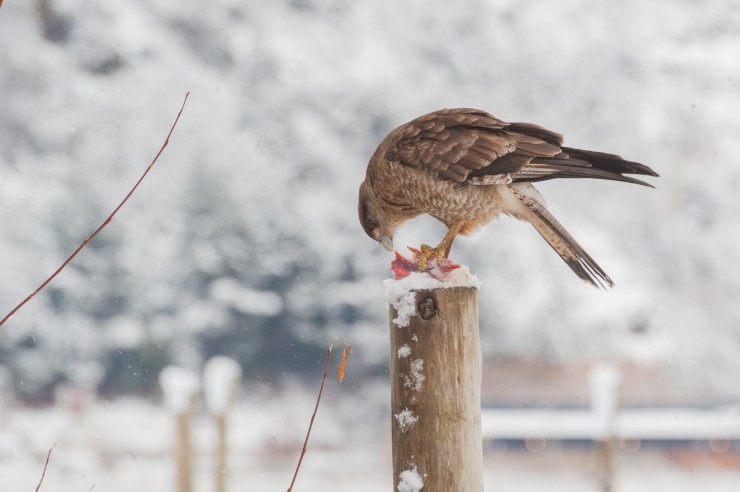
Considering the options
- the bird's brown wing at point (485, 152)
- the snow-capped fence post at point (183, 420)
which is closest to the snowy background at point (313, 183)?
the snow-capped fence post at point (183, 420)

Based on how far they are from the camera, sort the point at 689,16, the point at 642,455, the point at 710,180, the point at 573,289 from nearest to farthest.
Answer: the point at 642,455
the point at 573,289
the point at 710,180
the point at 689,16

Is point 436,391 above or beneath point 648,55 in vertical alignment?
beneath

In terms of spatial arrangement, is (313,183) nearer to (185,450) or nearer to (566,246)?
(185,450)

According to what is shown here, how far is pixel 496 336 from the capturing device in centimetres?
1349

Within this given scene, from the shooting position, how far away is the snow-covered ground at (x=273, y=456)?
11.2 metres

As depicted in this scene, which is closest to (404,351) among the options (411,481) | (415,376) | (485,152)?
(415,376)

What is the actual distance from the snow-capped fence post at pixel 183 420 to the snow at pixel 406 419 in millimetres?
4981

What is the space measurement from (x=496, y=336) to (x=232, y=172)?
Answer: 511 cm

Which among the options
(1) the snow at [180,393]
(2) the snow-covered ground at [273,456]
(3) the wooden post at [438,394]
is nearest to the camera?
(3) the wooden post at [438,394]

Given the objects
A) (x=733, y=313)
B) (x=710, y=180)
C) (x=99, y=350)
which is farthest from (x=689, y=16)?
(x=99, y=350)

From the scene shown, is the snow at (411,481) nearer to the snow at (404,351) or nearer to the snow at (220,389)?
the snow at (404,351)

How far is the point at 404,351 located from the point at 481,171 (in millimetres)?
757

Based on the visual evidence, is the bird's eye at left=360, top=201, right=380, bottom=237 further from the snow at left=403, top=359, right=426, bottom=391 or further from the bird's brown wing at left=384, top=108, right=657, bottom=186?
the snow at left=403, top=359, right=426, bottom=391

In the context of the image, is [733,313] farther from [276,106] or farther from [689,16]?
[276,106]
